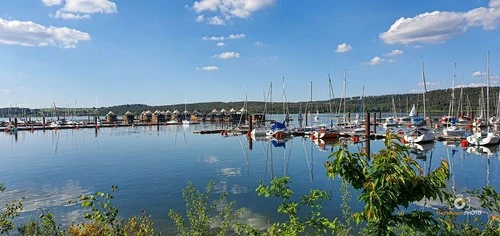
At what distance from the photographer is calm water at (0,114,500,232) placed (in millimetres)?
21578

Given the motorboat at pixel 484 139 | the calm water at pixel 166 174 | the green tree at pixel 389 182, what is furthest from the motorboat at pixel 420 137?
the green tree at pixel 389 182

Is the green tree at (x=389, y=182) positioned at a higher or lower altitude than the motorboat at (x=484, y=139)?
higher

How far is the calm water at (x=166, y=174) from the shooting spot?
70.8 feet

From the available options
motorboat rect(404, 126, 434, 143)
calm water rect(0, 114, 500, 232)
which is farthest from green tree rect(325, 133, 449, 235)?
motorboat rect(404, 126, 434, 143)

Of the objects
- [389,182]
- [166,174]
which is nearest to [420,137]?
[166,174]

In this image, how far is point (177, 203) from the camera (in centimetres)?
2189

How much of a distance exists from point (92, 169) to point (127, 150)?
16.1 m

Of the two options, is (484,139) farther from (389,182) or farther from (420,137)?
(389,182)

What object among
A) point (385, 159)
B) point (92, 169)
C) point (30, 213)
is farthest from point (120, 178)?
point (385, 159)

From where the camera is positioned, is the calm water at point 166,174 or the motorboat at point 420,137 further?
the motorboat at point 420,137

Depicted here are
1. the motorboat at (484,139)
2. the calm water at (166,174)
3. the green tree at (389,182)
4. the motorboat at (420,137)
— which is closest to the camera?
the green tree at (389,182)

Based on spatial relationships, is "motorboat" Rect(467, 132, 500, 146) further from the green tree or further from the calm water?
the green tree

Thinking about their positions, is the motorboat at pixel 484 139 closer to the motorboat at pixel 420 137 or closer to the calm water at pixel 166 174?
the calm water at pixel 166 174

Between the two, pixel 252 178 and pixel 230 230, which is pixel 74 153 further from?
pixel 230 230
